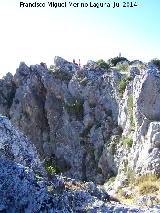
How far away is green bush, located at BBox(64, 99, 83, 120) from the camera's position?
46228mm

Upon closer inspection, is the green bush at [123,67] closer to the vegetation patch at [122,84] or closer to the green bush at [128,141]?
the vegetation patch at [122,84]

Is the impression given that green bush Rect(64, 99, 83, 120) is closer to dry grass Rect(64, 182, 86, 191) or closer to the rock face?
the rock face

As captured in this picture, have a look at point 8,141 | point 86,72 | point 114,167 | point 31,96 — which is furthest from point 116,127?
point 8,141

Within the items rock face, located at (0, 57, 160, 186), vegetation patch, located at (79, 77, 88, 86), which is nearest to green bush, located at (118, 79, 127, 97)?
→ rock face, located at (0, 57, 160, 186)

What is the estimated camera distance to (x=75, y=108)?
153 feet

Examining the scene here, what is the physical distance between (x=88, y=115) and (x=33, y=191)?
30.6 meters

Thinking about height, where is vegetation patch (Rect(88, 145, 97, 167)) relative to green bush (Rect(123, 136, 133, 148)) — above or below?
below

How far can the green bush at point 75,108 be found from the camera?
46228 millimetres

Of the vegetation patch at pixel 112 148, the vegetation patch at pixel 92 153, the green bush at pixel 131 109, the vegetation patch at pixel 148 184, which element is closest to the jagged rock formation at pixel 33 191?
the vegetation patch at pixel 148 184

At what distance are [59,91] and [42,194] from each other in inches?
1393

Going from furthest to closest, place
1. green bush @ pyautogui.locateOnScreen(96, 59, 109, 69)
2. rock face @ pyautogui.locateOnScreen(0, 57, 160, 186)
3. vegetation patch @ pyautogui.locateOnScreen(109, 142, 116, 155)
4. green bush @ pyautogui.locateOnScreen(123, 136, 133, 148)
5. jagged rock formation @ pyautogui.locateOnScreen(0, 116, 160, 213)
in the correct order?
1. green bush @ pyautogui.locateOnScreen(96, 59, 109, 69)
2. vegetation patch @ pyautogui.locateOnScreen(109, 142, 116, 155)
3. green bush @ pyautogui.locateOnScreen(123, 136, 133, 148)
4. rock face @ pyautogui.locateOnScreen(0, 57, 160, 186)
5. jagged rock formation @ pyautogui.locateOnScreen(0, 116, 160, 213)

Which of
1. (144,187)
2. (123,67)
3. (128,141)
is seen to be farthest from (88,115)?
(144,187)

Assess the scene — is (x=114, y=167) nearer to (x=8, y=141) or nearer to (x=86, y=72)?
(x=86, y=72)

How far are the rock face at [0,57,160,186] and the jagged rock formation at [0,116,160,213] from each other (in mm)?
13240
